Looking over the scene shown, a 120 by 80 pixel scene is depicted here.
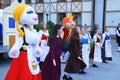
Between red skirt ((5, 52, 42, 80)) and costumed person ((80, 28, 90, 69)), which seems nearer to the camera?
red skirt ((5, 52, 42, 80))

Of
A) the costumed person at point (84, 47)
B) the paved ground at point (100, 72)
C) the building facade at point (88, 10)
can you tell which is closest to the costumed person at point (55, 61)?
the paved ground at point (100, 72)

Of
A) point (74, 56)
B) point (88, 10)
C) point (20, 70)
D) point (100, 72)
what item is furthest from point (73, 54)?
point (88, 10)

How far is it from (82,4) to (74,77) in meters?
19.7

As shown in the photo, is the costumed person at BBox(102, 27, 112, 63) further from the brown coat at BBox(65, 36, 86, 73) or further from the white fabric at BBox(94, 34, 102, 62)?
the brown coat at BBox(65, 36, 86, 73)

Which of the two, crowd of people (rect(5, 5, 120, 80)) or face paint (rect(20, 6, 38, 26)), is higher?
face paint (rect(20, 6, 38, 26))

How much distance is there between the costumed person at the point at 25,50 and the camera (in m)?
4.80

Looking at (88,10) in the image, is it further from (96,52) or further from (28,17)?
(28,17)

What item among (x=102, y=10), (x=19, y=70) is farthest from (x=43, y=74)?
(x=102, y=10)

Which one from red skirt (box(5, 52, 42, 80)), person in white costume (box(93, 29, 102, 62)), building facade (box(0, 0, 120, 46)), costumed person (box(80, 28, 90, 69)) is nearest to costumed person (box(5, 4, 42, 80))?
red skirt (box(5, 52, 42, 80))

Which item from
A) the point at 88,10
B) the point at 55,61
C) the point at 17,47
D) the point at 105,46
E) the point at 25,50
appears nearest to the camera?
the point at 17,47

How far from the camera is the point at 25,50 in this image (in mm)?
4891

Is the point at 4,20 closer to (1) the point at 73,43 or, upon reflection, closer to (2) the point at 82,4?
(1) the point at 73,43

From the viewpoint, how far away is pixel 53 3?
94.4 ft

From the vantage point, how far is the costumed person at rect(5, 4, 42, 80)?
4.80 m
